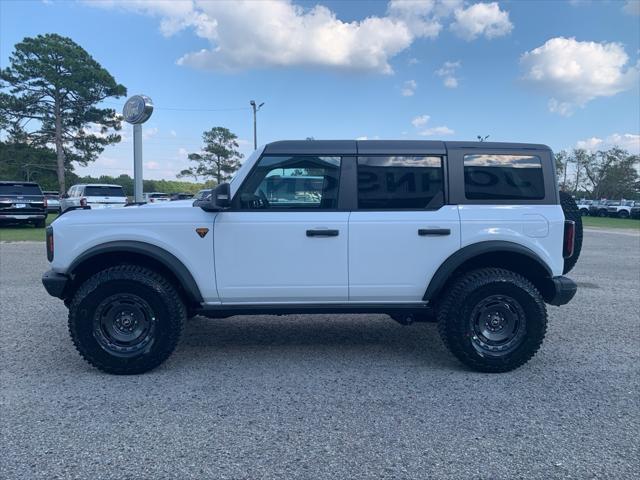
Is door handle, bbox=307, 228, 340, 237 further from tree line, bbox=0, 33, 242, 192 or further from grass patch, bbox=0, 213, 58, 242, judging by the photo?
tree line, bbox=0, 33, 242, 192

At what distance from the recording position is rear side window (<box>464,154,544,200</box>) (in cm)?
426

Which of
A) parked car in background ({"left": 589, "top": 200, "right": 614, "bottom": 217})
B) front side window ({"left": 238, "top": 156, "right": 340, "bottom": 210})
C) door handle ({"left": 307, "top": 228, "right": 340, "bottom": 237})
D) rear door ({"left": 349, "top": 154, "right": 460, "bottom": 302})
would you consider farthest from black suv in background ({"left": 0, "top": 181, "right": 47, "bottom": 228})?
parked car in background ({"left": 589, "top": 200, "right": 614, "bottom": 217})

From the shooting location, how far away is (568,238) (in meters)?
4.31

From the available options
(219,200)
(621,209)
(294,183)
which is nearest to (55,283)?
(219,200)

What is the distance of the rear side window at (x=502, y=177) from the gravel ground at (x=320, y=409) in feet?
5.15

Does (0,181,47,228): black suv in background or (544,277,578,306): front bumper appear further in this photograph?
(0,181,47,228): black suv in background

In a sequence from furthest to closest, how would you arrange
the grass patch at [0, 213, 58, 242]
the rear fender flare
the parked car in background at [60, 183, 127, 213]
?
the parked car in background at [60, 183, 127, 213] → the grass patch at [0, 213, 58, 242] → the rear fender flare

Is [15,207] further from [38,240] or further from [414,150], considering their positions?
[414,150]

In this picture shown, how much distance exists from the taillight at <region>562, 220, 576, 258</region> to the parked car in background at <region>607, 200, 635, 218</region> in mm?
44442

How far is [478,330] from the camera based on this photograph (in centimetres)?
421

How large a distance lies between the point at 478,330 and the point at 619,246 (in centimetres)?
1361

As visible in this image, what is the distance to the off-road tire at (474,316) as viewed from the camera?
4105mm

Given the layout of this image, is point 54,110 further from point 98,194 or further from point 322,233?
point 322,233

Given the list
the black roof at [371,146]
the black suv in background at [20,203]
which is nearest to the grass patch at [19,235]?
the black suv in background at [20,203]
